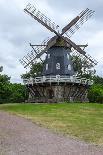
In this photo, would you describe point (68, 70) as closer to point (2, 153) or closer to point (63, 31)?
point (63, 31)

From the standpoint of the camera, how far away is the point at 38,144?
867 inches

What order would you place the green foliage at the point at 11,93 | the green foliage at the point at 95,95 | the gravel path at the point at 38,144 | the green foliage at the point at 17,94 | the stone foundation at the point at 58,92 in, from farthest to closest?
the green foliage at the point at 17,94 < the green foliage at the point at 11,93 < the green foliage at the point at 95,95 < the stone foundation at the point at 58,92 < the gravel path at the point at 38,144

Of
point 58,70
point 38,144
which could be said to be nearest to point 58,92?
point 58,70

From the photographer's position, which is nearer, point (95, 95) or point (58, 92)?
point (58, 92)

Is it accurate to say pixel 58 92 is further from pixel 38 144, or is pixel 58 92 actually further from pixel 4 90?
pixel 38 144

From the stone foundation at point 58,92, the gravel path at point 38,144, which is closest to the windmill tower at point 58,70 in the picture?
the stone foundation at point 58,92

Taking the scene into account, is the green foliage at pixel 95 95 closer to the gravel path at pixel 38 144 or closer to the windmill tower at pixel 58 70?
the windmill tower at pixel 58 70

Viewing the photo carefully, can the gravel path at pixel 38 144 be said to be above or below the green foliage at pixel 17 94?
below

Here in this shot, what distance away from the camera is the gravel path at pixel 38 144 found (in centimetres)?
1983

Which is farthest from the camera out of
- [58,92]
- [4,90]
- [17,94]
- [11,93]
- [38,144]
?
[17,94]

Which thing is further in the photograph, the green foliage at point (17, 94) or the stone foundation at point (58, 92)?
the green foliage at point (17, 94)

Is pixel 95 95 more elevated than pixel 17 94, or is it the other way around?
pixel 17 94

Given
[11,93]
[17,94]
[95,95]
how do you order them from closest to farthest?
[95,95], [11,93], [17,94]

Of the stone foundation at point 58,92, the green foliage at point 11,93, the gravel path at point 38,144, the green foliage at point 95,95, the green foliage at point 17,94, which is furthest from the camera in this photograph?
the green foliage at point 17,94
